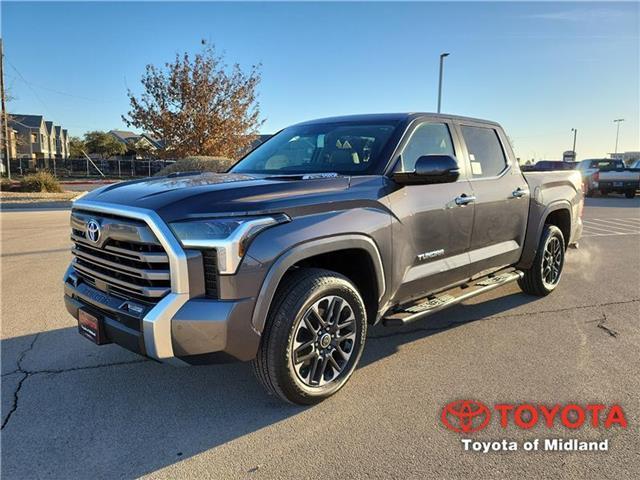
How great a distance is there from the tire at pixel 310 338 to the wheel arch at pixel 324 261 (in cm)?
11

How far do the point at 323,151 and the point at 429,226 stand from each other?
108cm

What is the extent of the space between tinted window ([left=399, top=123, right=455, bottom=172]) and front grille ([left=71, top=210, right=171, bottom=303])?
1971 millimetres

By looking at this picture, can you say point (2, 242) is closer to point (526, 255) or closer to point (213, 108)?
point (526, 255)

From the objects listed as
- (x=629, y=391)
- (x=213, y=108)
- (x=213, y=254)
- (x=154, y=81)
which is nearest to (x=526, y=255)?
(x=629, y=391)

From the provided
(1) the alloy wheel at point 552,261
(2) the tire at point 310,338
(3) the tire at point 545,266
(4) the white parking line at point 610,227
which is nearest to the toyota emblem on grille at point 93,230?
(2) the tire at point 310,338

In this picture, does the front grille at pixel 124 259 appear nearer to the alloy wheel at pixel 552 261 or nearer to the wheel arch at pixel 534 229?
the wheel arch at pixel 534 229

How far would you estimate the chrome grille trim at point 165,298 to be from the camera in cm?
255

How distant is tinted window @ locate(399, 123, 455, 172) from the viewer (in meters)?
3.77

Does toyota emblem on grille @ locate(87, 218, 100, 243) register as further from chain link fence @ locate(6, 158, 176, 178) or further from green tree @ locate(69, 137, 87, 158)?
green tree @ locate(69, 137, 87, 158)

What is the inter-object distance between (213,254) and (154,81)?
66.4 feet

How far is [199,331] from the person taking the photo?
8.51 ft

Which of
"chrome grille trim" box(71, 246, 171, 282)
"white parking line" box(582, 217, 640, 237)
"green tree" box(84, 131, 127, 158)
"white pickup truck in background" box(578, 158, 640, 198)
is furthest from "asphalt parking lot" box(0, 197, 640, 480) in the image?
"green tree" box(84, 131, 127, 158)

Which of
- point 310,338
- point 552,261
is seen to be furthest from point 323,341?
point 552,261

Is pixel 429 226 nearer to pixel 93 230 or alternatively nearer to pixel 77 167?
pixel 93 230
